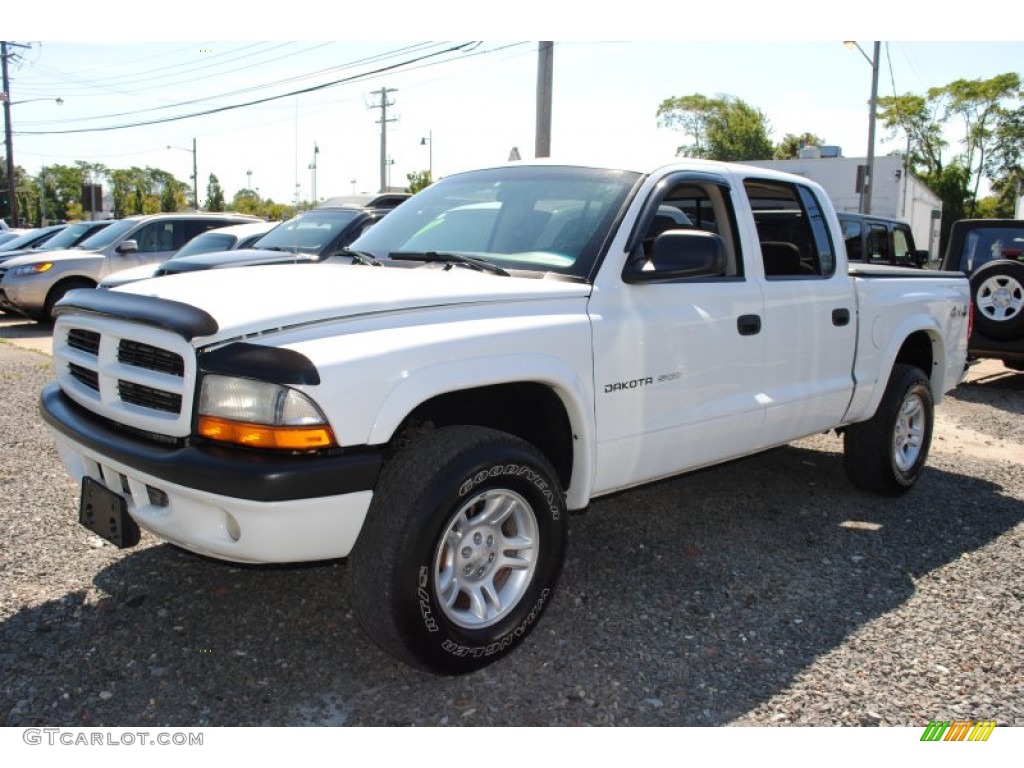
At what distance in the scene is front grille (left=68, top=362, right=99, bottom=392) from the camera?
3.20 meters

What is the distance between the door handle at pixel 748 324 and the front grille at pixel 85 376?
107 inches

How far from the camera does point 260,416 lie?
8.59ft

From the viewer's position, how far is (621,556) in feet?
13.8

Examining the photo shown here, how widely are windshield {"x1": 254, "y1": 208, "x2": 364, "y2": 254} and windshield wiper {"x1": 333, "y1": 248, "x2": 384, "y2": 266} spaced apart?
530cm

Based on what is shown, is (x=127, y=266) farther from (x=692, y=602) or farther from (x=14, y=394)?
(x=692, y=602)

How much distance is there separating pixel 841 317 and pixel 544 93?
12.0 metres

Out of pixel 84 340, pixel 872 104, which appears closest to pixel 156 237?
pixel 84 340

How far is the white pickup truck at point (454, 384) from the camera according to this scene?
104 inches

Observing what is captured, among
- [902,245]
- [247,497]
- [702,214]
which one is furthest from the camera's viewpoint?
[902,245]

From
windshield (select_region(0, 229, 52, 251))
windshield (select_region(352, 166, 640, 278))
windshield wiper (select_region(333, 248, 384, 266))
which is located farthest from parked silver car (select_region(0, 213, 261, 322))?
windshield (select_region(352, 166, 640, 278))

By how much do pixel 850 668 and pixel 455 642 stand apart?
1.49 metres

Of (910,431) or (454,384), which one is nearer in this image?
A: (454,384)

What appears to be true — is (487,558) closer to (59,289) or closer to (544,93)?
(59,289)

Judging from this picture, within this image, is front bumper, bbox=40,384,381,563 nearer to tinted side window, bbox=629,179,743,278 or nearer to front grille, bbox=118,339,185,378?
front grille, bbox=118,339,185,378
